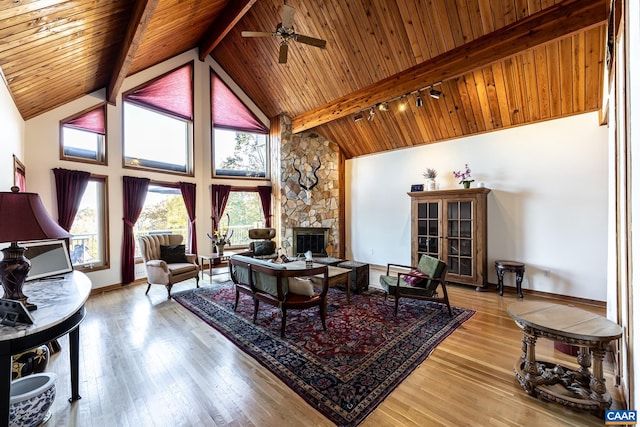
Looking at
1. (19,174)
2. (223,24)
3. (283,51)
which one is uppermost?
(223,24)

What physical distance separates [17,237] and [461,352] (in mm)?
3637

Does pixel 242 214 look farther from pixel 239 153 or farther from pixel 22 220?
pixel 22 220

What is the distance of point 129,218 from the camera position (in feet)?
17.4

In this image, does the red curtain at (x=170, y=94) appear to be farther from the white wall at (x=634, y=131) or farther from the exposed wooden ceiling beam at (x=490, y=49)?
the white wall at (x=634, y=131)

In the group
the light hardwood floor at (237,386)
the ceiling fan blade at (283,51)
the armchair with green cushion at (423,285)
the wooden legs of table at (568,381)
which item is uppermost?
the ceiling fan blade at (283,51)

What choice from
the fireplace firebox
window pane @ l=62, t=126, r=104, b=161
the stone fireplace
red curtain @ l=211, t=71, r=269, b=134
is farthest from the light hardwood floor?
red curtain @ l=211, t=71, r=269, b=134

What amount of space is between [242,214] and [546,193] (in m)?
6.42

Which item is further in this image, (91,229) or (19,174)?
(91,229)

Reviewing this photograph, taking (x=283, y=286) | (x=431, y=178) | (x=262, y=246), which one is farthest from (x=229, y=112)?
(x=283, y=286)

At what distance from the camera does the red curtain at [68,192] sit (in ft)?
14.6

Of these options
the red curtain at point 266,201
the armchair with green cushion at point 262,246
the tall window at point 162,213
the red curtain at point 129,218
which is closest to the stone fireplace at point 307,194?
the red curtain at point 266,201

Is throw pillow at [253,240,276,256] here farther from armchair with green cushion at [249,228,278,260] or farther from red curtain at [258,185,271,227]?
red curtain at [258,185,271,227]

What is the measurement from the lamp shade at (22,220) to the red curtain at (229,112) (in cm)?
559

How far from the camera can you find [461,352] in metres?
2.77
